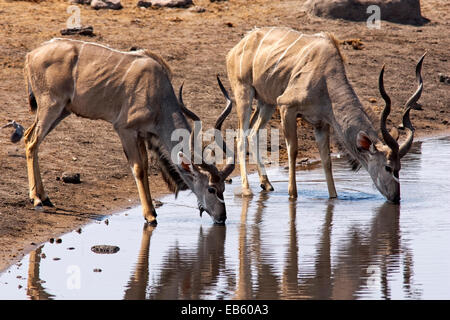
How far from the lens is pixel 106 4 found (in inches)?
636

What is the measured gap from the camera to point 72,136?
10.7m

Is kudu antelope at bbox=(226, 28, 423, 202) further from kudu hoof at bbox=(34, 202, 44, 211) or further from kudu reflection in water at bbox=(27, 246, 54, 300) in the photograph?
kudu reflection in water at bbox=(27, 246, 54, 300)

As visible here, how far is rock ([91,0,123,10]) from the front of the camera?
52.7 ft

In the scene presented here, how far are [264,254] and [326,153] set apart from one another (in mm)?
2532

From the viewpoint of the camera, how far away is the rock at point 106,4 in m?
16.1

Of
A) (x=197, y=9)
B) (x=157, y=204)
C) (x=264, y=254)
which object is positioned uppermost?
(x=264, y=254)

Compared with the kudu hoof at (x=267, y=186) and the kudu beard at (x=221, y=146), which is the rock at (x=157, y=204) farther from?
the kudu hoof at (x=267, y=186)

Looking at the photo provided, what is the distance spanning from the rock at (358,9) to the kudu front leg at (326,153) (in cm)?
777

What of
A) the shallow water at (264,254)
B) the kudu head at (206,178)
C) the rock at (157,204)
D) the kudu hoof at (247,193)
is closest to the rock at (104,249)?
the shallow water at (264,254)

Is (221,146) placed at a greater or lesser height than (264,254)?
greater

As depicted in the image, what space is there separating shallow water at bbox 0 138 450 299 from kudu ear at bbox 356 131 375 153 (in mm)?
520

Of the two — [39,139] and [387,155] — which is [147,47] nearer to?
[39,139]

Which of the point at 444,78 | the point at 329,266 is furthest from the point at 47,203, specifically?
the point at 444,78

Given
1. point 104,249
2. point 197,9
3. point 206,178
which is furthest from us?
point 197,9
